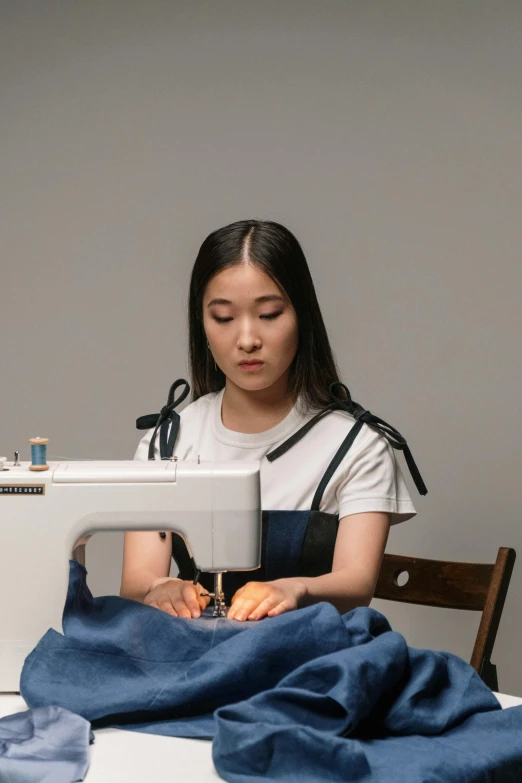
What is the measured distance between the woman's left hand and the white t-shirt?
0.38 m

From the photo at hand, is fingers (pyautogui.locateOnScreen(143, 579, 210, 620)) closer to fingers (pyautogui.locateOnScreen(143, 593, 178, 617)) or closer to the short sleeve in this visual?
fingers (pyautogui.locateOnScreen(143, 593, 178, 617))

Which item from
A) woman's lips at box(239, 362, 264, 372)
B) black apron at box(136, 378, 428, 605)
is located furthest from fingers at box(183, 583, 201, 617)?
woman's lips at box(239, 362, 264, 372)

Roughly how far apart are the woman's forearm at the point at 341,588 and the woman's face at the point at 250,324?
1.19 feet

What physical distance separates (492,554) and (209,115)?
1416 millimetres

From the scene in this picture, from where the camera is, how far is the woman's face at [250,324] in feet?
6.05

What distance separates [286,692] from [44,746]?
0.28 m

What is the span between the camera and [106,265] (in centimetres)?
303

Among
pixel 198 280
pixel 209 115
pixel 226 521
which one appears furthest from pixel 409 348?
pixel 226 521

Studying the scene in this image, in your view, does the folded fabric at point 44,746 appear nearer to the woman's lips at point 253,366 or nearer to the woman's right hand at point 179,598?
the woman's right hand at point 179,598

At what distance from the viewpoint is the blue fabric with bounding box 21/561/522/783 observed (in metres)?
1.10

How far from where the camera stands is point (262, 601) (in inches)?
57.2

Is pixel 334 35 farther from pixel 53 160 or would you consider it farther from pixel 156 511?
pixel 156 511

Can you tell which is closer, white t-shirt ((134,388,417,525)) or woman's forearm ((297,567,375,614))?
woman's forearm ((297,567,375,614))

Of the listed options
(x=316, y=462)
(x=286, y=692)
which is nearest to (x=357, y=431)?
(x=316, y=462)
